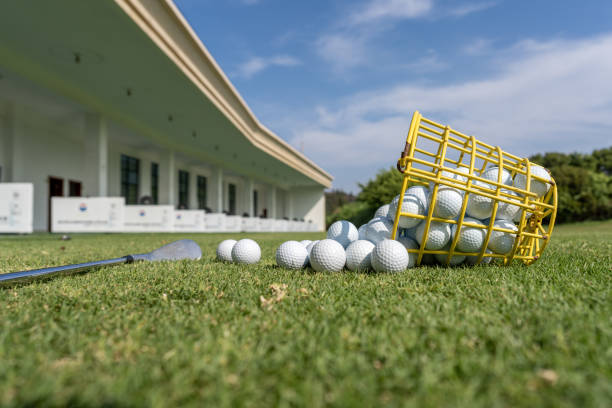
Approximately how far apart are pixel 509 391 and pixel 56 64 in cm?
1176

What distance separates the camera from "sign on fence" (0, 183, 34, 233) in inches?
357

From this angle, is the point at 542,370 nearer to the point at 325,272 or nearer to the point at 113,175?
the point at 325,272

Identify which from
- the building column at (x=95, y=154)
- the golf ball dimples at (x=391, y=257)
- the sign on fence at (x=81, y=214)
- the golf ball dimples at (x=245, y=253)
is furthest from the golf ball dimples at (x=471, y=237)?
the building column at (x=95, y=154)

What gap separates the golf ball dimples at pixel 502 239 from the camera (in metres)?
2.39

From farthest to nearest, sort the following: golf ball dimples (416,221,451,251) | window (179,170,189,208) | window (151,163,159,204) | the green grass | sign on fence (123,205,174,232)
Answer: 1. window (179,170,189,208)
2. window (151,163,159,204)
3. sign on fence (123,205,174,232)
4. golf ball dimples (416,221,451,251)
5. the green grass

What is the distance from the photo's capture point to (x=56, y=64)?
9.44m

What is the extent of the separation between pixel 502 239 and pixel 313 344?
185 cm

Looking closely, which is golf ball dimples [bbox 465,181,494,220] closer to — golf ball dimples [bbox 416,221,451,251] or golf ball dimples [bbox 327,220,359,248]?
golf ball dimples [bbox 416,221,451,251]

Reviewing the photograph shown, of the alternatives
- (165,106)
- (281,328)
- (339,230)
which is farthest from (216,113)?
(281,328)

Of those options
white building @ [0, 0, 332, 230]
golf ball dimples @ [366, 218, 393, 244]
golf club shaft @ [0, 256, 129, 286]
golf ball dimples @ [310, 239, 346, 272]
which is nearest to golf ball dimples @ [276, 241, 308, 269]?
golf ball dimples @ [310, 239, 346, 272]

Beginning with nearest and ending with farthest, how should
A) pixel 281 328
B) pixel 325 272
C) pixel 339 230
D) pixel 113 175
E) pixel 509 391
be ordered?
1. pixel 509 391
2. pixel 281 328
3. pixel 325 272
4. pixel 339 230
5. pixel 113 175

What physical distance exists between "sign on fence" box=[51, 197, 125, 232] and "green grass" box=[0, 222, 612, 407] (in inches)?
444

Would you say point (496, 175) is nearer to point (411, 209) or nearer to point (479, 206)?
point (479, 206)

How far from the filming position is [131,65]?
9.16 meters
